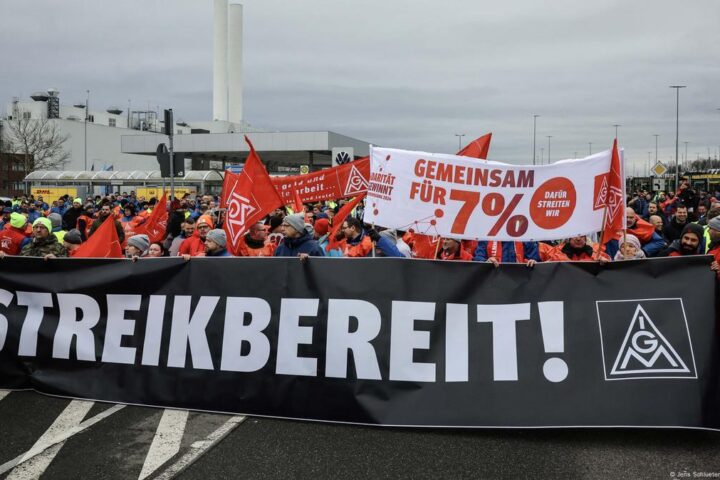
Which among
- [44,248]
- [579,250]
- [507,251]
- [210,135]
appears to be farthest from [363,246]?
[210,135]

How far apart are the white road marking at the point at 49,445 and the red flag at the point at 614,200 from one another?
439 cm

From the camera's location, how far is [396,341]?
5328 mm

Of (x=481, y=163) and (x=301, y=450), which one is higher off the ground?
(x=481, y=163)

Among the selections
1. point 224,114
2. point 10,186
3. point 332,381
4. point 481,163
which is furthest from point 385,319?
point 10,186

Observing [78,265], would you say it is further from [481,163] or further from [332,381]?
[481,163]

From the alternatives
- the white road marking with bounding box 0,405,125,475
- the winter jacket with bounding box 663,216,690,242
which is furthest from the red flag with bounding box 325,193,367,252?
the winter jacket with bounding box 663,216,690,242

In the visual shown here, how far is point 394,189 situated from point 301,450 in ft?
8.35

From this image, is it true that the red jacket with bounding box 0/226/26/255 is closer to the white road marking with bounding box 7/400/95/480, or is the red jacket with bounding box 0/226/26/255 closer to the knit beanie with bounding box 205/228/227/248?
the knit beanie with bounding box 205/228/227/248

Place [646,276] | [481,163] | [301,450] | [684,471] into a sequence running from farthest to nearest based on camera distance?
[481,163] → [646,276] → [301,450] → [684,471]

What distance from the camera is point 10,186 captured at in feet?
251

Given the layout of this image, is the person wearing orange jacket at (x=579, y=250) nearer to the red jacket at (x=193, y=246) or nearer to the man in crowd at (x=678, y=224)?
the red jacket at (x=193, y=246)

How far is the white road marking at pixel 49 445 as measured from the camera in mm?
4479

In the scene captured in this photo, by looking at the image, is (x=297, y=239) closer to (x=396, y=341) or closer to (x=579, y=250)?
(x=396, y=341)

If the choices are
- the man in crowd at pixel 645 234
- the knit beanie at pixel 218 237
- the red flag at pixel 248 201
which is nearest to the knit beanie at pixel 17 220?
the red flag at pixel 248 201
